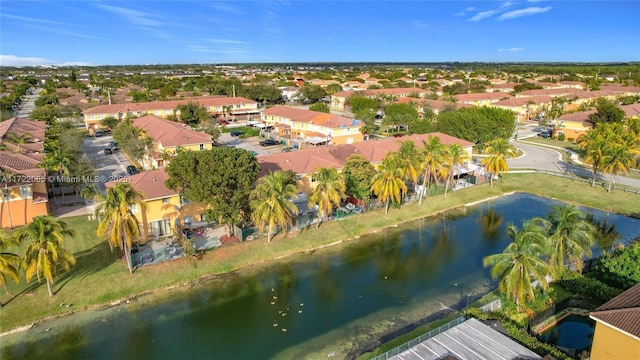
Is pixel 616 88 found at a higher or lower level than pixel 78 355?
higher

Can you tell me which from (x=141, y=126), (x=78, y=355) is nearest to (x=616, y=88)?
(x=141, y=126)

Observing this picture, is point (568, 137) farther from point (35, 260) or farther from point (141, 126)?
point (35, 260)

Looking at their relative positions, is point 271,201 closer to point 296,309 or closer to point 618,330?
point 296,309

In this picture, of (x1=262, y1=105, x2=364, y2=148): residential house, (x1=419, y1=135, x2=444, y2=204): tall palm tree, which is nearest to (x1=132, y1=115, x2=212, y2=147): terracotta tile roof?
(x1=262, y1=105, x2=364, y2=148): residential house

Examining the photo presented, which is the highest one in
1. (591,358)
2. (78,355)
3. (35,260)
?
(35,260)

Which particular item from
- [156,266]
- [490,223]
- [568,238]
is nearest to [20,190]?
[156,266]

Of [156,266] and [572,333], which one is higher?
[156,266]
